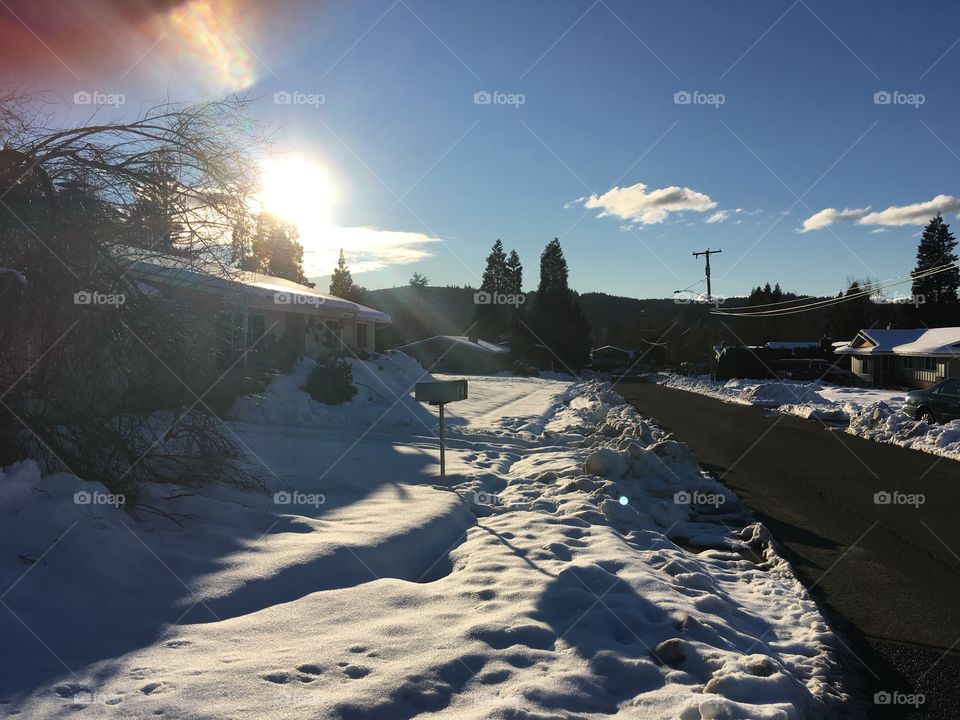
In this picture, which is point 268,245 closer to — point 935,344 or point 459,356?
point 935,344

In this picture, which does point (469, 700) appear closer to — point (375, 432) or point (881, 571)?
point (881, 571)

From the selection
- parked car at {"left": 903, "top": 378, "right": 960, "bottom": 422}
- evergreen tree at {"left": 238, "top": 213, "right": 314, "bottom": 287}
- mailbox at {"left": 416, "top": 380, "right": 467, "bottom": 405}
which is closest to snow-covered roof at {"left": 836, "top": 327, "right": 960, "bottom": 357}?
parked car at {"left": 903, "top": 378, "right": 960, "bottom": 422}

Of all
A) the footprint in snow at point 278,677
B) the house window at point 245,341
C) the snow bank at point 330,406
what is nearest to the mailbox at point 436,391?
the footprint in snow at point 278,677

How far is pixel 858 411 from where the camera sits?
2150 cm

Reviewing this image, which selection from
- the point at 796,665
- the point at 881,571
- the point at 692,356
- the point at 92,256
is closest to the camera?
the point at 796,665

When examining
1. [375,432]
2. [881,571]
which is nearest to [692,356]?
[375,432]

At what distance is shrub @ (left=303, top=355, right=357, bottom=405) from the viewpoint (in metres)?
17.0

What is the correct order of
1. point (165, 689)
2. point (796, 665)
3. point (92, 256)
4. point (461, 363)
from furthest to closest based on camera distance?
point (461, 363)
point (92, 256)
point (796, 665)
point (165, 689)

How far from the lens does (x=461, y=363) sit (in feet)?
184

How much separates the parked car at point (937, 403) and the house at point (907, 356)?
21.6 meters

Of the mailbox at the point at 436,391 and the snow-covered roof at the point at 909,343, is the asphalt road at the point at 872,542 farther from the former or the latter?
the snow-covered roof at the point at 909,343

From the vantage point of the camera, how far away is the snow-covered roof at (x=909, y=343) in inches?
1498

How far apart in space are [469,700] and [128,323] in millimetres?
4676

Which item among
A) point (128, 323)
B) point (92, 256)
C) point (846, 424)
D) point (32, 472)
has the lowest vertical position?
point (846, 424)
